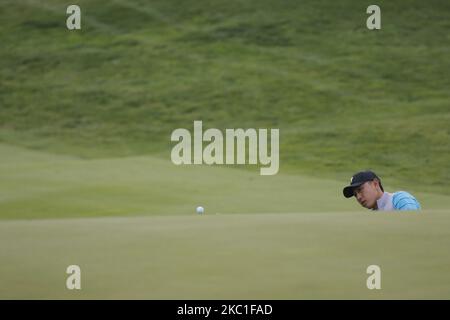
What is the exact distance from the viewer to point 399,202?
677cm

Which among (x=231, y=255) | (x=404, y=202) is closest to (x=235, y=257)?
(x=231, y=255)

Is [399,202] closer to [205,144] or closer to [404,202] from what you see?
[404,202]

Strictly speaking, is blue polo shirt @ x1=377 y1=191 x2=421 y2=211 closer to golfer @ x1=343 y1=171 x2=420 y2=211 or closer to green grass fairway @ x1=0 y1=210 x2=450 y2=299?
golfer @ x1=343 y1=171 x2=420 y2=211

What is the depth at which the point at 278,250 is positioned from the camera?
360 centimetres

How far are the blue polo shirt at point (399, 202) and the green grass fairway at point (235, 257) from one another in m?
2.23

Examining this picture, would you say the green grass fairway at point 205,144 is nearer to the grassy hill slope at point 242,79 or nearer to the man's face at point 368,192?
the grassy hill slope at point 242,79

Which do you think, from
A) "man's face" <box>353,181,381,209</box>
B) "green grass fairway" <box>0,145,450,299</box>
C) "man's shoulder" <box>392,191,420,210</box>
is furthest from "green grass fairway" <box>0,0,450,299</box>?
"man's face" <box>353,181,381,209</box>

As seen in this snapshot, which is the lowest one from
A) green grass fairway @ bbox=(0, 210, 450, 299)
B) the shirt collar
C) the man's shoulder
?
green grass fairway @ bbox=(0, 210, 450, 299)

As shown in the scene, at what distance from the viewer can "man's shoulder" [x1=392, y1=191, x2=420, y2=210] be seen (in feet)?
21.6

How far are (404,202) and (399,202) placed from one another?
2.4 inches

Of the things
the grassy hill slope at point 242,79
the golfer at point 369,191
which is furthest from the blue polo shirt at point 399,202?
the grassy hill slope at point 242,79

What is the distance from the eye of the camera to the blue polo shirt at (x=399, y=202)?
6.61 metres

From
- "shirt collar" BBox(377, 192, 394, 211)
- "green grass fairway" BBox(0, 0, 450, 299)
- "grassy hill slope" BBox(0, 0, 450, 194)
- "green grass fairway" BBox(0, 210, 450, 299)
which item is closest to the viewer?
"green grass fairway" BBox(0, 210, 450, 299)

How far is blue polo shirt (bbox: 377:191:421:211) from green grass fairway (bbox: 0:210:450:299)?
7.32 ft
